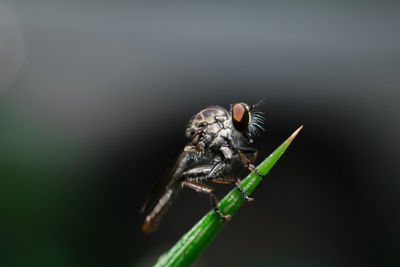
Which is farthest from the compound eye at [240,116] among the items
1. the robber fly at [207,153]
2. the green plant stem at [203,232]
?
the green plant stem at [203,232]

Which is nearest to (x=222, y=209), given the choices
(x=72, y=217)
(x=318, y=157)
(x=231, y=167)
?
(x=231, y=167)

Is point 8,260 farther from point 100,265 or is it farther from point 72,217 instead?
point 100,265

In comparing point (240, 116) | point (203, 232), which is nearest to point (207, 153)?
point (240, 116)

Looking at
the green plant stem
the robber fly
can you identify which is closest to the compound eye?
the robber fly

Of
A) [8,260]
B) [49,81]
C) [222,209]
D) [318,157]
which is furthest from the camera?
[318,157]

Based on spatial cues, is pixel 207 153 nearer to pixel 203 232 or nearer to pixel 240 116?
pixel 240 116

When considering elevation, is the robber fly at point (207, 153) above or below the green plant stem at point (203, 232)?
below

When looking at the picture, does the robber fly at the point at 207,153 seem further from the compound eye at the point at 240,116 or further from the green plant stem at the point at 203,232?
the green plant stem at the point at 203,232
